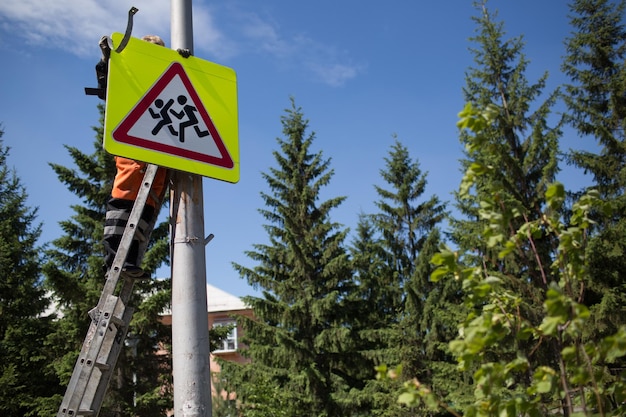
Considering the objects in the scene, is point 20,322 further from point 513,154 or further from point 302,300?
point 513,154

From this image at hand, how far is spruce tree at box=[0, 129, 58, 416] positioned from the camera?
17188 mm

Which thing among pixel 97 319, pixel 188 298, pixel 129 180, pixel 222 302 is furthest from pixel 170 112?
pixel 222 302

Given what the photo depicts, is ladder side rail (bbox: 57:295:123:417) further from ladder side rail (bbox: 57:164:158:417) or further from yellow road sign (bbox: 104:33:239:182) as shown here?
yellow road sign (bbox: 104:33:239:182)

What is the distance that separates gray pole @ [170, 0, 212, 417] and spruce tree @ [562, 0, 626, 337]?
1315cm

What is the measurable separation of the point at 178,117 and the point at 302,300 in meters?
16.5

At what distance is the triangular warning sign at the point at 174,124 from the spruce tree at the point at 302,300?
15.0 metres

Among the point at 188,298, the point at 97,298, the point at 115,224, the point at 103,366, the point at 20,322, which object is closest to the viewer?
the point at 188,298

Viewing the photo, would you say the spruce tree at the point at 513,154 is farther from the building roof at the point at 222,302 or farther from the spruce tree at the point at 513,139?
the building roof at the point at 222,302

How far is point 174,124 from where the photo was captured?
3.35 meters

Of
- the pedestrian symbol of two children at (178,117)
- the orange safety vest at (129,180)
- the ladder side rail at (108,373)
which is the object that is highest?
the pedestrian symbol of two children at (178,117)

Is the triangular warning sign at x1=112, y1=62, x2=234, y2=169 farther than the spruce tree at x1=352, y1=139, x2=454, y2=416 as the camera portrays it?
No

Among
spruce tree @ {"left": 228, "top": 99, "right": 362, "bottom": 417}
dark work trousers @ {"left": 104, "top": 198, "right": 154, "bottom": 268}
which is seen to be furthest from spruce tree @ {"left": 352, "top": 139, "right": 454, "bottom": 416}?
dark work trousers @ {"left": 104, "top": 198, "right": 154, "bottom": 268}

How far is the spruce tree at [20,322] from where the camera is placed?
677 inches

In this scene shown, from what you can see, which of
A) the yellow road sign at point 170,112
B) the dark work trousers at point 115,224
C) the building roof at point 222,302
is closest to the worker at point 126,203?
the dark work trousers at point 115,224
